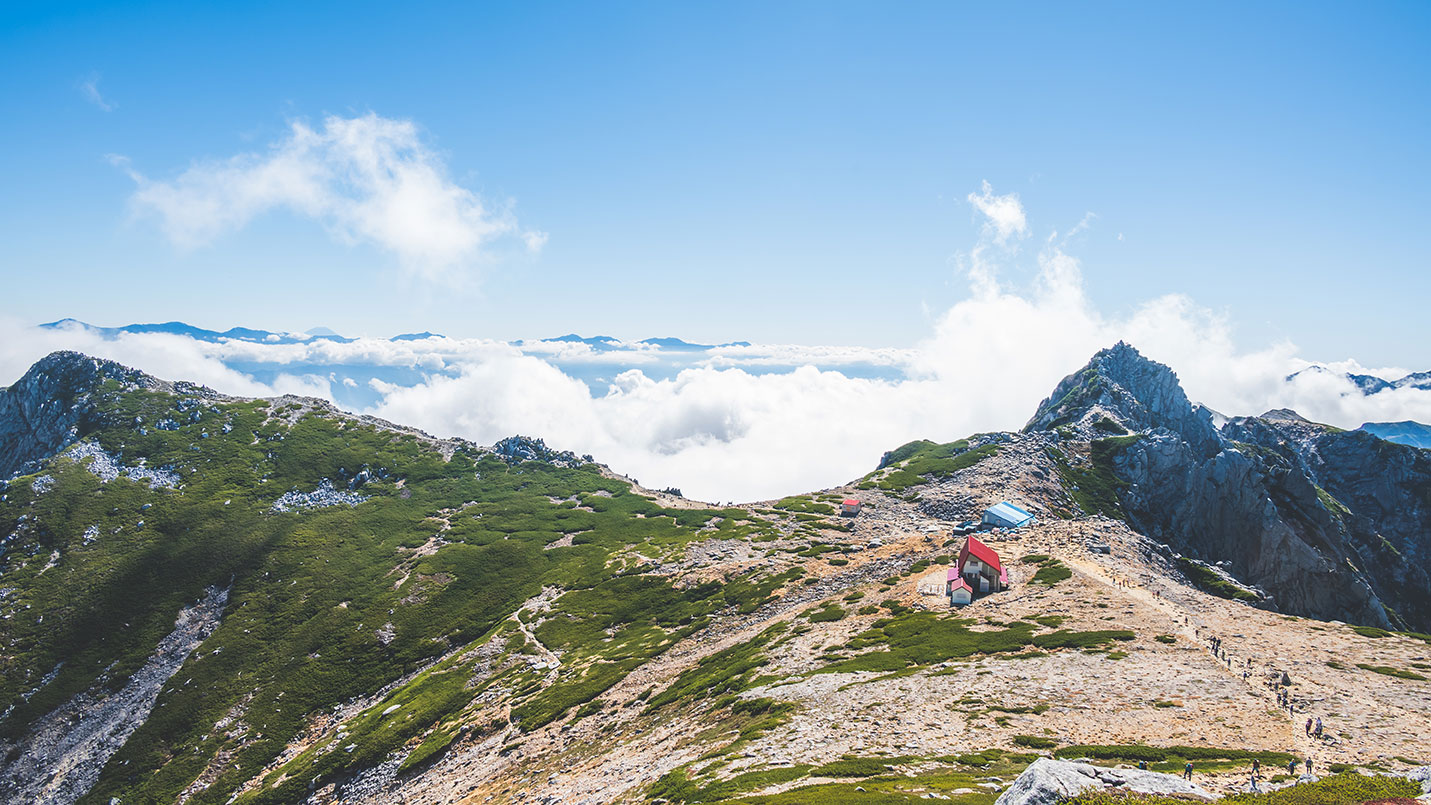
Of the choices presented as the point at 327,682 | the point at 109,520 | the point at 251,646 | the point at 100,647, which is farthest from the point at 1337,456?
the point at 109,520

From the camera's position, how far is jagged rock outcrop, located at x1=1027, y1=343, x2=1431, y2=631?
4567 inches

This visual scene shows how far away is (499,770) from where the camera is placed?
1928 inches

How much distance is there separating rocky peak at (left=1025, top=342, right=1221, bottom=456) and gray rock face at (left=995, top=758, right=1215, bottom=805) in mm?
162369

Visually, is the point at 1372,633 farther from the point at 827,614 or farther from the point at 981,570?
the point at 827,614

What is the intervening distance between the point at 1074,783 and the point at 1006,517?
86019 mm

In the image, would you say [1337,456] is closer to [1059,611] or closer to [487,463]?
[1059,611]

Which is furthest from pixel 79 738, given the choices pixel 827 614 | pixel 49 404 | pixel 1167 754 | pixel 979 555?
pixel 49 404

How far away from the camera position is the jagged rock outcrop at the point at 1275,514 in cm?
11600

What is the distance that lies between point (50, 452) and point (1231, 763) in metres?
228

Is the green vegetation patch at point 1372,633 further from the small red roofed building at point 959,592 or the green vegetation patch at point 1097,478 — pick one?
the green vegetation patch at point 1097,478

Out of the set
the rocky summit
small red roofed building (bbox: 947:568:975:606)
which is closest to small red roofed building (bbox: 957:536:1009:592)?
the rocky summit

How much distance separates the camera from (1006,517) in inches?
3831

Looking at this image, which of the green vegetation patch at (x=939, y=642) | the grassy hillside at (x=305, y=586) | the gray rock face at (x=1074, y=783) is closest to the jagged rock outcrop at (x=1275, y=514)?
the green vegetation patch at (x=939, y=642)

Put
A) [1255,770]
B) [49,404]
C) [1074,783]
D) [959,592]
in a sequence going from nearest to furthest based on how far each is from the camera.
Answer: [1074,783]
[1255,770]
[959,592]
[49,404]
